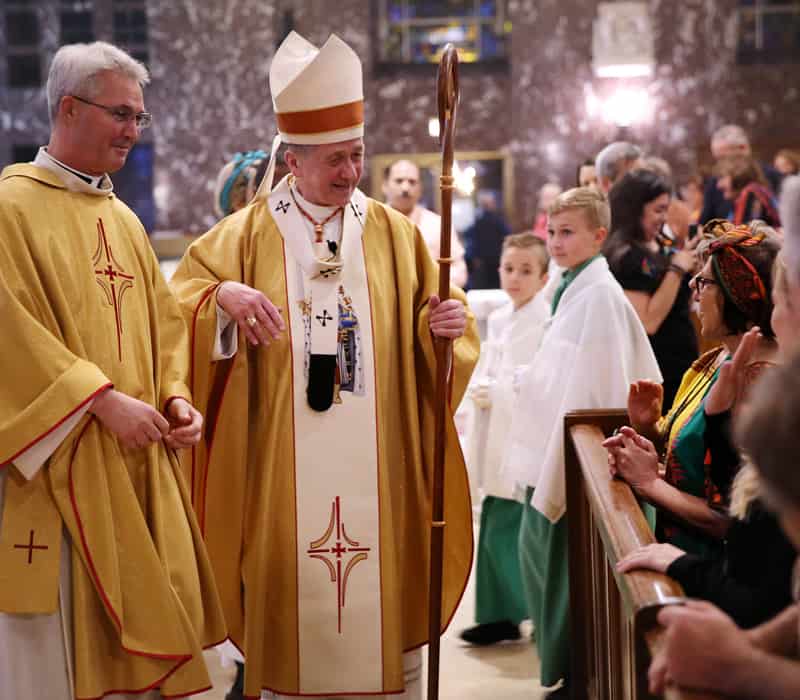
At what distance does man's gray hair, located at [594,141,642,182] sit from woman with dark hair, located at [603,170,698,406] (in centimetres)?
101

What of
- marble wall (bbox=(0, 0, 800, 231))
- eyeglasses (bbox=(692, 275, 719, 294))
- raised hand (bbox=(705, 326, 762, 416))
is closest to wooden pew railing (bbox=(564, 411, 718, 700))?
raised hand (bbox=(705, 326, 762, 416))

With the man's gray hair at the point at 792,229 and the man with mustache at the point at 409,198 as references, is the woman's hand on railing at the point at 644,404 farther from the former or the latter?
the man with mustache at the point at 409,198

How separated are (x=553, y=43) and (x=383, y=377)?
12065 mm

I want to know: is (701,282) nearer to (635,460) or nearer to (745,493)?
(635,460)

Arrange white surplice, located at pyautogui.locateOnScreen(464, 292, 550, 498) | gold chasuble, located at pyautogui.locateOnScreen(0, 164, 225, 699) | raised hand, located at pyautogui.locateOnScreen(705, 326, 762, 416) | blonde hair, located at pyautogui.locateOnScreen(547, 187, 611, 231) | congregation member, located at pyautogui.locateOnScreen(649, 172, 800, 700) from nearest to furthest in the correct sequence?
congregation member, located at pyautogui.locateOnScreen(649, 172, 800, 700) < raised hand, located at pyautogui.locateOnScreen(705, 326, 762, 416) < gold chasuble, located at pyautogui.locateOnScreen(0, 164, 225, 699) < blonde hair, located at pyautogui.locateOnScreen(547, 187, 611, 231) < white surplice, located at pyautogui.locateOnScreen(464, 292, 550, 498)

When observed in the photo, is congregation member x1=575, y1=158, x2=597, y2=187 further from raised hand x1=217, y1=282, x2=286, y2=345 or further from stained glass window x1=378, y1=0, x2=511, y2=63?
stained glass window x1=378, y1=0, x2=511, y2=63

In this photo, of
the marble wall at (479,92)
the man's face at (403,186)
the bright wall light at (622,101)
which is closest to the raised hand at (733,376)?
the man's face at (403,186)

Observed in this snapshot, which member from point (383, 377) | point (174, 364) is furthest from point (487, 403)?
point (174, 364)

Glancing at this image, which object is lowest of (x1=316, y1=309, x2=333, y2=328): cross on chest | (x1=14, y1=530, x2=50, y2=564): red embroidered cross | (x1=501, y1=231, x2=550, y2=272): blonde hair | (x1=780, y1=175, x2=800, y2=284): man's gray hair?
(x1=14, y1=530, x2=50, y2=564): red embroidered cross

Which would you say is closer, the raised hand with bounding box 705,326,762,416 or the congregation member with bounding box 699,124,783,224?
the raised hand with bounding box 705,326,762,416

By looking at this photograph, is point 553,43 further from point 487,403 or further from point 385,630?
point 385,630

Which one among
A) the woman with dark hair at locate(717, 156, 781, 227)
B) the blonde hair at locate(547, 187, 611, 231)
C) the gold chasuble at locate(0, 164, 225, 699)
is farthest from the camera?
the woman with dark hair at locate(717, 156, 781, 227)

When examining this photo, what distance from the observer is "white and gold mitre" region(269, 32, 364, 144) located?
135 inches

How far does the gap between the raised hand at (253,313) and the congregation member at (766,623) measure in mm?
1662
